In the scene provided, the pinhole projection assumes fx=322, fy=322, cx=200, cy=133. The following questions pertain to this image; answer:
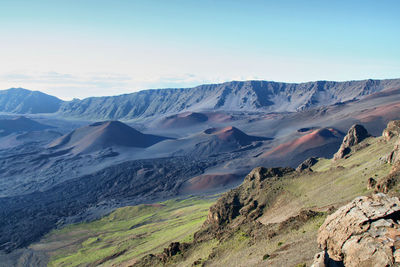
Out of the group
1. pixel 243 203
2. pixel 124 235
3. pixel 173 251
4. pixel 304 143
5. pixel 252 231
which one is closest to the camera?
pixel 252 231

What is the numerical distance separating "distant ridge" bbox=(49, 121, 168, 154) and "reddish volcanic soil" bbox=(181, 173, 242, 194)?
59295mm

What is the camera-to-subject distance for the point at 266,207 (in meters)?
36.3

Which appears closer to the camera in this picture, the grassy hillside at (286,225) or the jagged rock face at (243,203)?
the grassy hillside at (286,225)

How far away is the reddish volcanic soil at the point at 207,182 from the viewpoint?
293ft

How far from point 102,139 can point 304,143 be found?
87221 mm

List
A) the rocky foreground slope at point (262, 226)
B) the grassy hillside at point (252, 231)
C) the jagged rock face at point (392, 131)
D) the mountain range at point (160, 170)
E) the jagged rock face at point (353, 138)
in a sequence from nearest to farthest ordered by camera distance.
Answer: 1. the rocky foreground slope at point (262, 226)
2. the grassy hillside at point (252, 231)
3. the mountain range at point (160, 170)
4. the jagged rock face at point (392, 131)
5. the jagged rock face at point (353, 138)

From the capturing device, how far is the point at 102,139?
479ft

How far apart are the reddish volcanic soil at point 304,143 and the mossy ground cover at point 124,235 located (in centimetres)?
4570

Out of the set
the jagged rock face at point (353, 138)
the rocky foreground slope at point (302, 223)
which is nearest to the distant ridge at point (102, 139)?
the jagged rock face at point (353, 138)

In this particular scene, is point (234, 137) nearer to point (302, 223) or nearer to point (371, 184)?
point (371, 184)

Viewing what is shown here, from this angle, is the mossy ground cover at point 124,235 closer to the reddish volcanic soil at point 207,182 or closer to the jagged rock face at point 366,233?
the reddish volcanic soil at point 207,182

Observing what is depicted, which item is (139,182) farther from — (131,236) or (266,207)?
(266,207)

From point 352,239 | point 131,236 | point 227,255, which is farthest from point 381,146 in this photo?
point 131,236

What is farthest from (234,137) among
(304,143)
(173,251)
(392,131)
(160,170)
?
(173,251)
